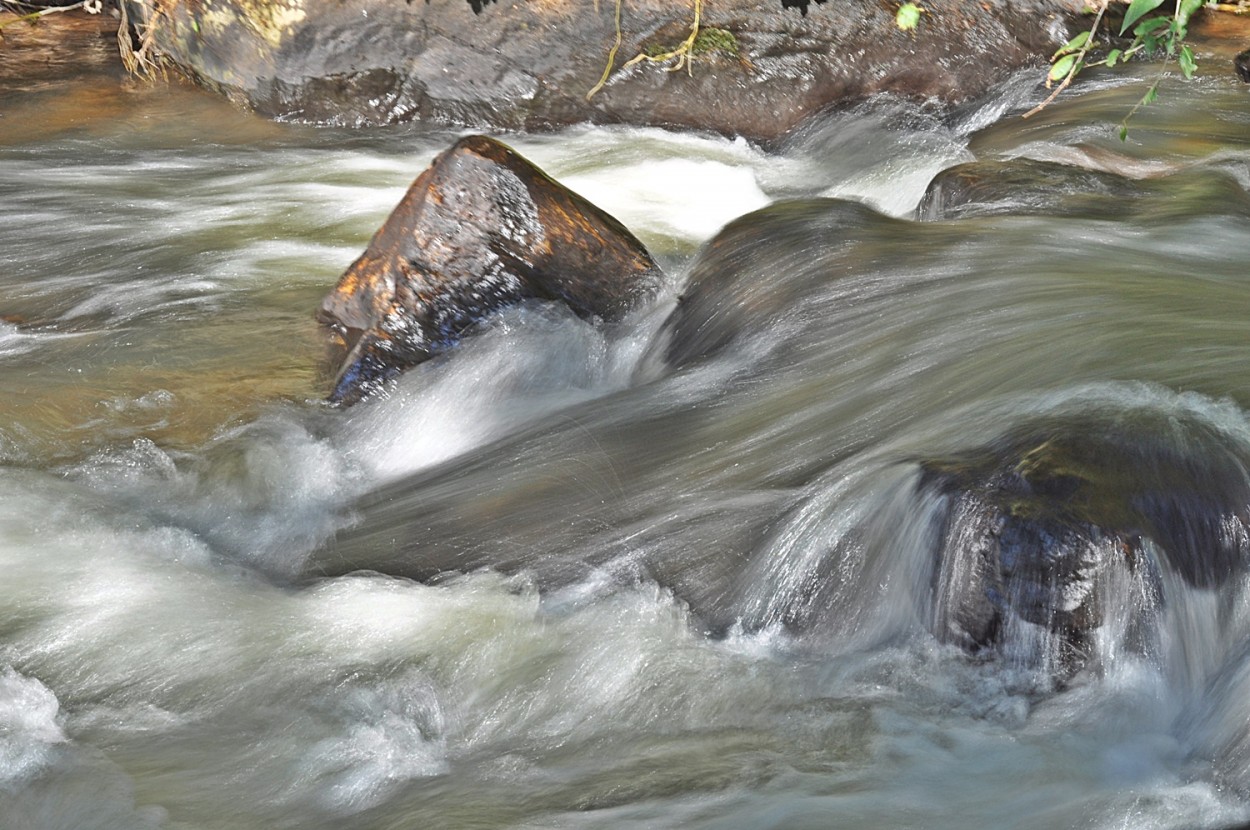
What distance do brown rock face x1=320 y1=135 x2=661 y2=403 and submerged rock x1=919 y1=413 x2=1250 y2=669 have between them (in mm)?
1918

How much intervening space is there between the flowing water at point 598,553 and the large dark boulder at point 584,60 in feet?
6.07

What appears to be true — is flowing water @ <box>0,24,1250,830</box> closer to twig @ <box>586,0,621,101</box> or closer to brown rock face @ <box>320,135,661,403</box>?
brown rock face @ <box>320,135,661,403</box>

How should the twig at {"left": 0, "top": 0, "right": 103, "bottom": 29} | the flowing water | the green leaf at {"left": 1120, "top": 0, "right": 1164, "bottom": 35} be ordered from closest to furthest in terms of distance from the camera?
the green leaf at {"left": 1120, "top": 0, "right": 1164, "bottom": 35} < the flowing water < the twig at {"left": 0, "top": 0, "right": 103, "bottom": 29}

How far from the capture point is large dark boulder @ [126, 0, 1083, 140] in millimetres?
7379

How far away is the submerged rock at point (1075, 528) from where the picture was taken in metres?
2.98

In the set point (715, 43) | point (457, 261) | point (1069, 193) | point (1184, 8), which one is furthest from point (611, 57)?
point (1184, 8)

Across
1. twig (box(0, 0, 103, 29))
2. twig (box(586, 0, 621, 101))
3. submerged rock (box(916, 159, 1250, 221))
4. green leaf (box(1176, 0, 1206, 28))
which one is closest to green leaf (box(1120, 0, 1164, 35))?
green leaf (box(1176, 0, 1206, 28))

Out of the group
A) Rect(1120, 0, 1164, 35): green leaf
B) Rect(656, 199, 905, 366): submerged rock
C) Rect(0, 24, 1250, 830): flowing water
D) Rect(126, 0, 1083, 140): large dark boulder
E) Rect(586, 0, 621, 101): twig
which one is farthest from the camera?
Rect(126, 0, 1083, 140): large dark boulder

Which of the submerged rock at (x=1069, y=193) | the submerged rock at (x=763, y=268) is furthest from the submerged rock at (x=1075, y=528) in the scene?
the submerged rock at (x=1069, y=193)

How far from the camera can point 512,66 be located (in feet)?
24.5

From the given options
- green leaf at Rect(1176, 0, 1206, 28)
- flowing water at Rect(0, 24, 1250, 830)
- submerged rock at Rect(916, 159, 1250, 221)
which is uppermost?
green leaf at Rect(1176, 0, 1206, 28)

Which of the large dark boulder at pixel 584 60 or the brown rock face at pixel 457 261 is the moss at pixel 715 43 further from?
the brown rock face at pixel 457 261

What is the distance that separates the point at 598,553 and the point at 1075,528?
130cm

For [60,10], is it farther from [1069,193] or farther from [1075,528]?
[1075,528]
